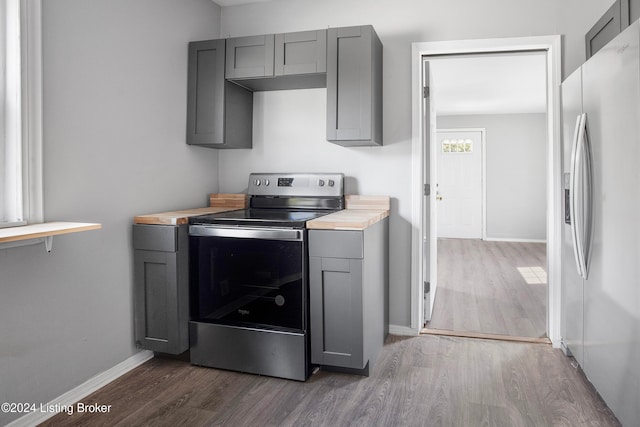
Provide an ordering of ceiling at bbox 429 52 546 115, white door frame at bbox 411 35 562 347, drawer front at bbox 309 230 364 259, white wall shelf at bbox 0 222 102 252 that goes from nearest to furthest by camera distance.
Result: white wall shelf at bbox 0 222 102 252 < drawer front at bbox 309 230 364 259 < white door frame at bbox 411 35 562 347 < ceiling at bbox 429 52 546 115

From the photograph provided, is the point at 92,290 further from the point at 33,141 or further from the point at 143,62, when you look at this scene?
the point at 143,62

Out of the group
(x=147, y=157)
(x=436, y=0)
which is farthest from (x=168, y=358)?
(x=436, y=0)

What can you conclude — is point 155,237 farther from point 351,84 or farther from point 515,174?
point 515,174

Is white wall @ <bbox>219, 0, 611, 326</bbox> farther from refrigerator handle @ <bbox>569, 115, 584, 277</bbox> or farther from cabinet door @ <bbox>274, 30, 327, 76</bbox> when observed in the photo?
refrigerator handle @ <bbox>569, 115, 584, 277</bbox>

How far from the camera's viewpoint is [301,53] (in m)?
2.77

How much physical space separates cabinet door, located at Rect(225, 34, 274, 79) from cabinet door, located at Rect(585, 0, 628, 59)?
5.93 feet

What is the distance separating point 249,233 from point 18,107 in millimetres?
1138

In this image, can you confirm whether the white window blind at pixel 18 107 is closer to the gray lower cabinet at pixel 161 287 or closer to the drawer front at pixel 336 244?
the gray lower cabinet at pixel 161 287

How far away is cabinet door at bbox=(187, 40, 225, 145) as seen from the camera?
2.91 m

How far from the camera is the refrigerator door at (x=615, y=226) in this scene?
5.42ft

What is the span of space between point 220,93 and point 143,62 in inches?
19.8

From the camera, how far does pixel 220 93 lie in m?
2.91

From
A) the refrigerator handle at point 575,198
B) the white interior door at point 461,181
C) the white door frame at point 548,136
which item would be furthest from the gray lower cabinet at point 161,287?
the white interior door at point 461,181

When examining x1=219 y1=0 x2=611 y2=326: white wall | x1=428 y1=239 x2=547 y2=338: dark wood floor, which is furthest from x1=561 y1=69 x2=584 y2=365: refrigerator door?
x1=428 y1=239 x2=547 y2=338: dark wood floor
